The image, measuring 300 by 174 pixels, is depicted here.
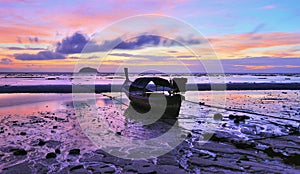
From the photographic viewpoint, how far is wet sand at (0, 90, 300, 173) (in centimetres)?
1171

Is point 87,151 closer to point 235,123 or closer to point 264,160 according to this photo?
point 264,160

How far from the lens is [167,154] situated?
13.7 metres

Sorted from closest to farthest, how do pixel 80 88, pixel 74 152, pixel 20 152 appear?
pixel 20 152 → pixel 74 152 → pixel 80 88

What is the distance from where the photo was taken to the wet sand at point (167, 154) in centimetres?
1171

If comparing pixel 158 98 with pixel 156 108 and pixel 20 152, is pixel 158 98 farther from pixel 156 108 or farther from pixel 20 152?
pixel 20 152

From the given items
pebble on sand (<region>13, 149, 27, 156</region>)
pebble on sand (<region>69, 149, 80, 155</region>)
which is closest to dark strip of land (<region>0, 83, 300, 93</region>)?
pebble on sand (<region>13, 149, 27, 156</region>)

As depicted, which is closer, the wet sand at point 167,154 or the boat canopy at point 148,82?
the wet sand at point 167,154

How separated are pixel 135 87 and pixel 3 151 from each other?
19.4 m

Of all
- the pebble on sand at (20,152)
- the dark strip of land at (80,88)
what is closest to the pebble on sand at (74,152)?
the pebble on sand at (20,152)

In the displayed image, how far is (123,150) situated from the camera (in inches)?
567

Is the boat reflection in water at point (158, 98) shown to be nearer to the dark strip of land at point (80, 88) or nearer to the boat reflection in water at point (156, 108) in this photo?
the boat reflection in water at point (156, 108)

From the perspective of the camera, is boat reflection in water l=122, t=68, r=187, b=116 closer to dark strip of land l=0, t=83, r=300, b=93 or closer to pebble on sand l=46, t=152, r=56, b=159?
pebble on sand l=46, t=152, r=56, b=159

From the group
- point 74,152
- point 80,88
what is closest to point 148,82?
point 74,152

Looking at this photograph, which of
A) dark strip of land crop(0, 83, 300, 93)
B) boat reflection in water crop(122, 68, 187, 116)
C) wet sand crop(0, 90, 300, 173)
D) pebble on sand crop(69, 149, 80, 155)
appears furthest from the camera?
dark strip of land crop(0, 83, 300, 93)
